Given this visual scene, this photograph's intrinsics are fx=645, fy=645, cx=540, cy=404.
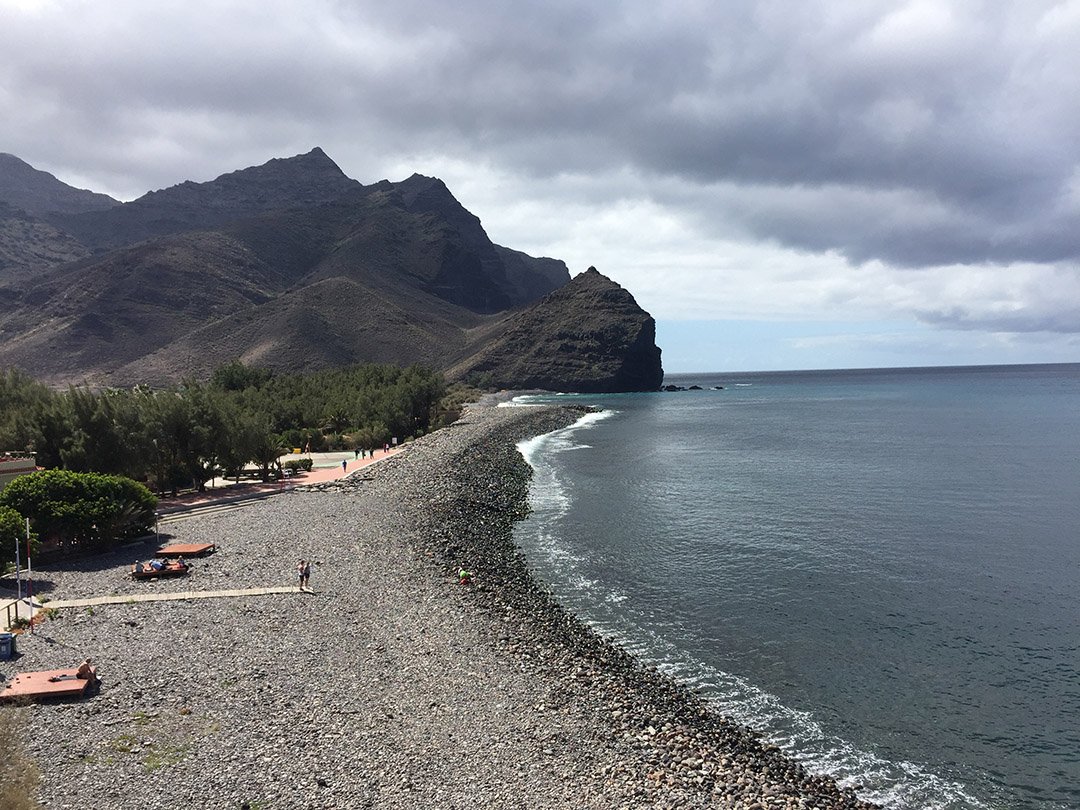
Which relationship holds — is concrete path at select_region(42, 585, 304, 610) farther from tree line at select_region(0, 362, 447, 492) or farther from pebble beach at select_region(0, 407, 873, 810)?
tree line at select_region(0, 362, 447, 492)

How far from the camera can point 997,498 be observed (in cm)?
4962

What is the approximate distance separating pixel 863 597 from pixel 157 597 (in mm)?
29384

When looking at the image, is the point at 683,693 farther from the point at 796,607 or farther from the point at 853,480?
the point at 853,480

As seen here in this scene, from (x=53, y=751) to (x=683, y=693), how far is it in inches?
643

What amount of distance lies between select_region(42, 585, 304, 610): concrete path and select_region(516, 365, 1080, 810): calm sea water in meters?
12.4

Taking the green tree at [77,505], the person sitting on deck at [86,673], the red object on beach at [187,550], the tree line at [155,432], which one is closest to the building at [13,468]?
the tree line at [155,432]

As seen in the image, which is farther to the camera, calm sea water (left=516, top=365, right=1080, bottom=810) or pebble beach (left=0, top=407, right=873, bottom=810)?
calm sea water (left=516, top=365, right=1080, bottom=810)

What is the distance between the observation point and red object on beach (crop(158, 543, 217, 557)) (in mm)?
29422

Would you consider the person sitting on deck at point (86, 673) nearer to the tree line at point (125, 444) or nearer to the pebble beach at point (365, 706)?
the pebble beach at point (365, 706)

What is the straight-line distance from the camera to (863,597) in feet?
95.1

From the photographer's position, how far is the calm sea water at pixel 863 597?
17.8 m

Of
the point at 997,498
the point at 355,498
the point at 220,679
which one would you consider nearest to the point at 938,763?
the point at 220,679

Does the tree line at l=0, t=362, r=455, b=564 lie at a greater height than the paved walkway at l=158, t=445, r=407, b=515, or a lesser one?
greater

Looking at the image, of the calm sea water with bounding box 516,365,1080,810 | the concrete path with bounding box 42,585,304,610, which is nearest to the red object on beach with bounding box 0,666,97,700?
the concrete path with bounding box 42,585,304,610
